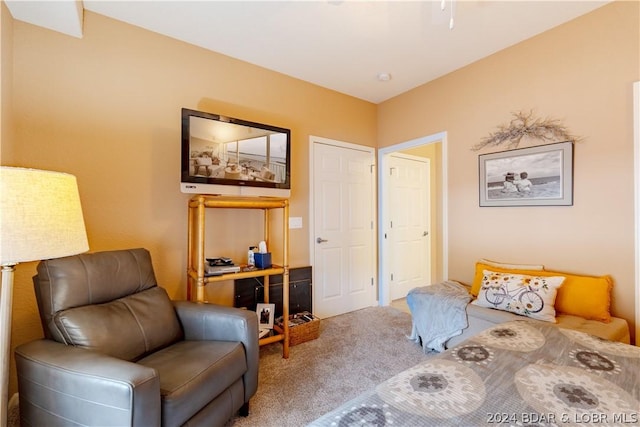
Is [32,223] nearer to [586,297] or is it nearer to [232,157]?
[232,157]

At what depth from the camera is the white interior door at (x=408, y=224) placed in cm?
401

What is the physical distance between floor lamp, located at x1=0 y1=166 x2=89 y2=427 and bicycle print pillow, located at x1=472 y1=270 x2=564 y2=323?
104 inches

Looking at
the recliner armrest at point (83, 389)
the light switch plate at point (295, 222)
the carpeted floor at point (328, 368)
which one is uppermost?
the light switch plate at point (295, 222)

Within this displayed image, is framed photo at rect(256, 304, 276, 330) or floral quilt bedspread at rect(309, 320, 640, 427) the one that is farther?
framed photo at rect(256, 304, 276, 330)

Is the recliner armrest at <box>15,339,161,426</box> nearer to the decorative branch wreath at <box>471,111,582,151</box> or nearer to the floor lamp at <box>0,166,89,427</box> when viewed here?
the floor lamp at <box>0,166,89,427</box>

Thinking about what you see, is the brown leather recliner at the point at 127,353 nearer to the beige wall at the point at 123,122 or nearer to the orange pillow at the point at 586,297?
the beige wall at the point at 123,122

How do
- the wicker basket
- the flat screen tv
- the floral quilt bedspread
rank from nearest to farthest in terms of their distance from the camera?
the floral quilt bedspread, the flat screen tv, the wicker basket

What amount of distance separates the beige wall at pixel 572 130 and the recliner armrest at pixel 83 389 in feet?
9.41

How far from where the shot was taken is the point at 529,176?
249 cm

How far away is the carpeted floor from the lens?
1.80 meters

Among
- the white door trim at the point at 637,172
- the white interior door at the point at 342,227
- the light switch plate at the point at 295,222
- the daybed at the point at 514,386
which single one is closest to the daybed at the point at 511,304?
the white door trim at the point at 637,172

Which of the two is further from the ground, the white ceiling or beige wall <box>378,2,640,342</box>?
the white ceiling

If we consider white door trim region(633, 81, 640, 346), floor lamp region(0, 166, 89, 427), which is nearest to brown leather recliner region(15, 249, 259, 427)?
floor lamp region(0, 166, 89, 427)

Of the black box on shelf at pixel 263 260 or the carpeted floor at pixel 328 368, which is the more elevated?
the black box on shelf at pixel 263 260
